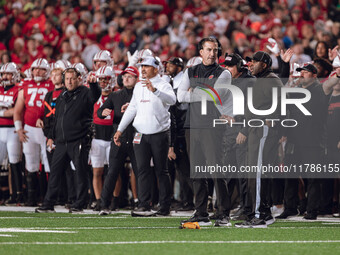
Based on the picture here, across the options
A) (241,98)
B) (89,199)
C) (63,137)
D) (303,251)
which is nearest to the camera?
(303,251)

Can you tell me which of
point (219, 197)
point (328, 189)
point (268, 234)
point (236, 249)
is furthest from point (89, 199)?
point (236, 249)

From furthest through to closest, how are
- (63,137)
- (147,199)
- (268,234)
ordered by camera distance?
(63,137) → (147,199) → (268,234)

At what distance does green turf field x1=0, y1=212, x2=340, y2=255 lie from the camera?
659cm

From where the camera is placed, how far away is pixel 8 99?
13703 millimetres

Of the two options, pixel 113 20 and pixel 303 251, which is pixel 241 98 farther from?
pixel 113 20

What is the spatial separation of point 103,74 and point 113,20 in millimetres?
8971

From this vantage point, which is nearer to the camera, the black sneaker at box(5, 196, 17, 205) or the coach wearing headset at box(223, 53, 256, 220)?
the coach wearing headset at box(223, 53, 256, 220)

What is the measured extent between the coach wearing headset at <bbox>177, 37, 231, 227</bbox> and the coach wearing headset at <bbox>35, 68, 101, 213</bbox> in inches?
112

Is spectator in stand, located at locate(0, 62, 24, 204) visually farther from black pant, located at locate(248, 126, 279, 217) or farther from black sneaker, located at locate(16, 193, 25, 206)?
black pant, located at locate(248, 126, 279, 217)

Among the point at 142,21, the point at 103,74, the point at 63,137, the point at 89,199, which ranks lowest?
the point at 89,199

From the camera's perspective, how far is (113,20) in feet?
69.2

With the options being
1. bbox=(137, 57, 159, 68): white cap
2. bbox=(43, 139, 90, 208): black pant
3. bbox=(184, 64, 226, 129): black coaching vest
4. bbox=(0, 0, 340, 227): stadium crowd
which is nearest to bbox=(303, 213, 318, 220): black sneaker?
bbox=(0, 0, 340, 227): stadium crowd

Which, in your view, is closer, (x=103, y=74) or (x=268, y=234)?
(x=268, y=234)

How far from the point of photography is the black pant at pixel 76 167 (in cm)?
1161
